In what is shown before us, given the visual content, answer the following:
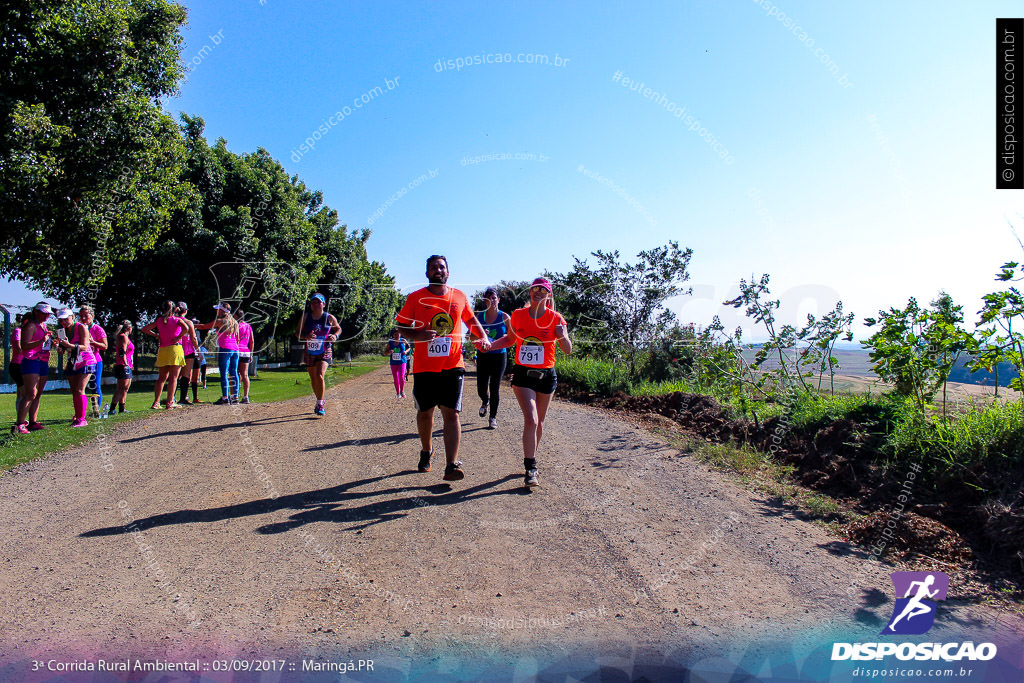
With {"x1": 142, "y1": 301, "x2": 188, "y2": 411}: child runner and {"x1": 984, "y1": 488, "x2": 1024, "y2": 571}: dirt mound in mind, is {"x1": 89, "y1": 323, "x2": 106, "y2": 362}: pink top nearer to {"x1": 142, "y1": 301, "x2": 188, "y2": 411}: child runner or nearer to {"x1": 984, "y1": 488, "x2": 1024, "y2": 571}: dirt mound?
{"x1": 142, "y1": 301, "x2": 188, "y2": 411}: child runner

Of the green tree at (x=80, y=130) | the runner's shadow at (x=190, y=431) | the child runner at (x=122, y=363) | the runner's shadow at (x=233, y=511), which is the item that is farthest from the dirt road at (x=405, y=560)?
the green tree at (x=80, y=130)

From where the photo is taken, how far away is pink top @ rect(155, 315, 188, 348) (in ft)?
35.1

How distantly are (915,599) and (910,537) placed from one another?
33.0 inches

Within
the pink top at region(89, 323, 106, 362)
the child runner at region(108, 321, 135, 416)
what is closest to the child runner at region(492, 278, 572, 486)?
the pink top at region(89, 323, 106, 362)

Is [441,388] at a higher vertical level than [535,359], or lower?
lower

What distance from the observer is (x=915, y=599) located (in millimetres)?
3512

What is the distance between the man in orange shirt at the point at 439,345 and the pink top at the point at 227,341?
7.11m

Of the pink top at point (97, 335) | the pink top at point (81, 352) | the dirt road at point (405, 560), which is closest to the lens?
the dirt road at point (405, 560)

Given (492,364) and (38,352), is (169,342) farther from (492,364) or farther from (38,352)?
(492,364)

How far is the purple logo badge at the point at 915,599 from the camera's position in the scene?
3197mm

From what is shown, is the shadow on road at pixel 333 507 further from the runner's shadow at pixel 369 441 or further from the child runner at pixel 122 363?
the child runner at pixel 122 363

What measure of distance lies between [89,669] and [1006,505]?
18.8 ft

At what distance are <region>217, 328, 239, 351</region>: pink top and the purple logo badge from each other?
1105cm

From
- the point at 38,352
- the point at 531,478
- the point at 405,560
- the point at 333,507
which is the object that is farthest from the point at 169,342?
the point at 405,560
